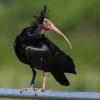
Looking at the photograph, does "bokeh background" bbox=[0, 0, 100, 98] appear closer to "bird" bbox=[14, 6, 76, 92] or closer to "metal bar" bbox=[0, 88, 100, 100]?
"bird" bbox=[14, 6, 76, 92]

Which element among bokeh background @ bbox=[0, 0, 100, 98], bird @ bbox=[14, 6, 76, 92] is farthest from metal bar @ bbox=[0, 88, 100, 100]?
bokeh background @ bbox=[0, 0, 100, 98]

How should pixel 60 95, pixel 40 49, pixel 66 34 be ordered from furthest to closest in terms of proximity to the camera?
pixel 66 34 < pixel 40 49 < pixel 60 95

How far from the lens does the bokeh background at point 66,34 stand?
35.8 ft

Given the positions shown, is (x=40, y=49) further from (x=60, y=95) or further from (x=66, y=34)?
(x=66, y=34)

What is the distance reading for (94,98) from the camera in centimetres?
509

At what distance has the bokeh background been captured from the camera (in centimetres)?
1091

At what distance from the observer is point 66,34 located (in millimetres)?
13766

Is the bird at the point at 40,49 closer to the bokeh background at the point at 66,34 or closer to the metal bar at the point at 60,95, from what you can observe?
the metal bar at the point at 60,95

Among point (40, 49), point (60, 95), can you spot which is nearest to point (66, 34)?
point (40, 49)

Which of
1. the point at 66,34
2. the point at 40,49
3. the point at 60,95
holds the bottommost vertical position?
the point at 66,34

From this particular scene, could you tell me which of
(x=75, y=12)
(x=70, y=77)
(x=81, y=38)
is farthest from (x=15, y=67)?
(x=75, y=12)

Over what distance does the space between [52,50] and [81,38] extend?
7.96m

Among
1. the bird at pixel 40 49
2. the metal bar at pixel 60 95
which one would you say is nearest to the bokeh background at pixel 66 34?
the bird at pixel 40 49

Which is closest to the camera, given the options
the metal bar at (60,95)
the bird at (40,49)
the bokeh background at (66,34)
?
the metal bar at (60,95)
